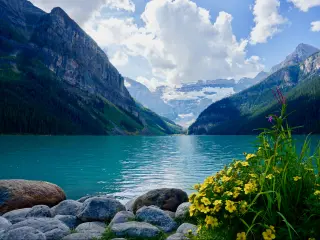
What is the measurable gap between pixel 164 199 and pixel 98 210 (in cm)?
419

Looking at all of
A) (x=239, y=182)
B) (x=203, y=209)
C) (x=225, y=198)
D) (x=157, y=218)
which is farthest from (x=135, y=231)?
(x=239, y=182)

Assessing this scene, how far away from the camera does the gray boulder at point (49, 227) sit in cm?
891

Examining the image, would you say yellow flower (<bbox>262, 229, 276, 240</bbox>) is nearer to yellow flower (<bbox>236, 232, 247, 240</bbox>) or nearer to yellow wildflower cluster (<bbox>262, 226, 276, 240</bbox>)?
yellow wildflower cluster (<bbox>262, 226, 276, 240</bbox>)

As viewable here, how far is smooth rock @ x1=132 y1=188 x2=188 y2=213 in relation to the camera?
14.7 m

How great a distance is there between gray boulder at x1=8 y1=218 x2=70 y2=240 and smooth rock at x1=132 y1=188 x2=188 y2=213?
600 cm

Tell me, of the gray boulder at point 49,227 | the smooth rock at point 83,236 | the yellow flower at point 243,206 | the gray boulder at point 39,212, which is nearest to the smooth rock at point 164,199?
the gray boulder at point 39,212

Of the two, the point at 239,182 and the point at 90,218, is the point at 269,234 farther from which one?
the point at 90,218

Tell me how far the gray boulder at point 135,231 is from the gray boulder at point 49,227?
1612mm

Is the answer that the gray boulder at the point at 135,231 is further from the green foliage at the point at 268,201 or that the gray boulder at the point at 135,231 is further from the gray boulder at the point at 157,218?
the green foliage at the point at 268,201

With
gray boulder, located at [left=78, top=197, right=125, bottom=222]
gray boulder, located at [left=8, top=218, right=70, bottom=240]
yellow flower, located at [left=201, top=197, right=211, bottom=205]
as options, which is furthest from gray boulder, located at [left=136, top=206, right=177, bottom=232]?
yellow flower, located at [left=201, top=197, right=211, bottom=205]

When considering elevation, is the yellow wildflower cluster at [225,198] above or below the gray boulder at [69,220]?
above

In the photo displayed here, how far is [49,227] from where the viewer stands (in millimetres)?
9383

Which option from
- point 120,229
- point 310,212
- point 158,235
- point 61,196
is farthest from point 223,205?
point 61,196

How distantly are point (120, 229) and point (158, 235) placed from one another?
126 centimetres
